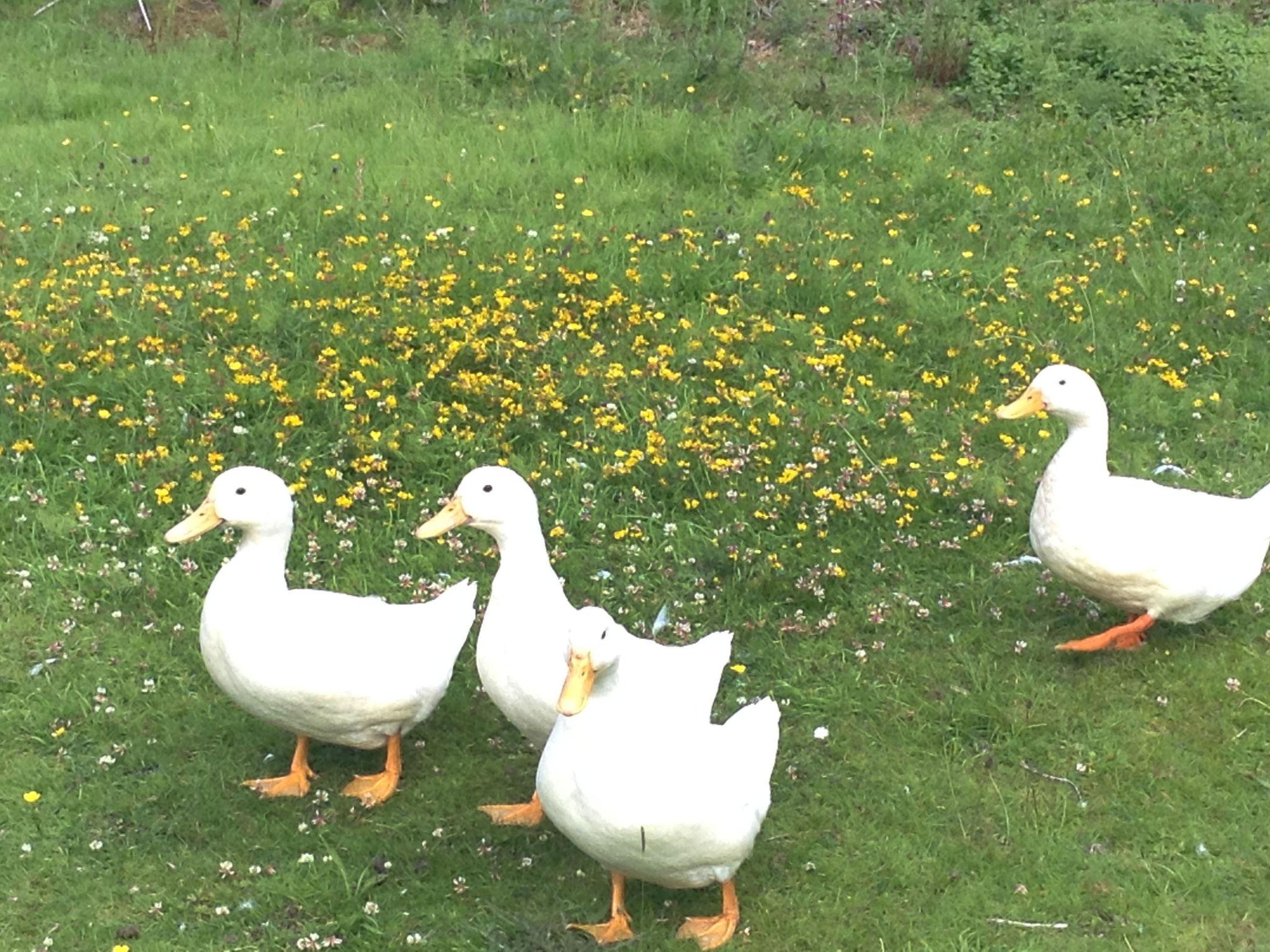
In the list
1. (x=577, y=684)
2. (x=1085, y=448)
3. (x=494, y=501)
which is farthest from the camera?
(x=1085, y=448)

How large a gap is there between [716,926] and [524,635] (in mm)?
939

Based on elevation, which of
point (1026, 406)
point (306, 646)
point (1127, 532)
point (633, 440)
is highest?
point (1026, 406)

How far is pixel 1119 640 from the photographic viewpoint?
4.90 metres

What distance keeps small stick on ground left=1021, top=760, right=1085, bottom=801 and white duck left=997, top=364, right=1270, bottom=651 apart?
1.99ft

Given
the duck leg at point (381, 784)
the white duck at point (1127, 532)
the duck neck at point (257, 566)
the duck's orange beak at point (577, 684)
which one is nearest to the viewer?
the duck's orange beak at point (577, 684)

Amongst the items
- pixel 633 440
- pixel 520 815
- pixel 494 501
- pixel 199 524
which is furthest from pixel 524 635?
pixel 633 440

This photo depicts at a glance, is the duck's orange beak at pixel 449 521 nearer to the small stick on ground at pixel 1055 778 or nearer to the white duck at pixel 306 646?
the white duck at pixel 306 646

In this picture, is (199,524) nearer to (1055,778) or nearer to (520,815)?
(520,815)

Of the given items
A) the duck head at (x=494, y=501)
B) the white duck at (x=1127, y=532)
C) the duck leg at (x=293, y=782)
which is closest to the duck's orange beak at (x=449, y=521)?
the duck head at (x=494, y=501)

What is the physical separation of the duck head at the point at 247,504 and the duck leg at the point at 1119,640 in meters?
2.64

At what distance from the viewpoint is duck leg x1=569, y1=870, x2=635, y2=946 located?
371 cm

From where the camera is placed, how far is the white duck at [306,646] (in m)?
4.04

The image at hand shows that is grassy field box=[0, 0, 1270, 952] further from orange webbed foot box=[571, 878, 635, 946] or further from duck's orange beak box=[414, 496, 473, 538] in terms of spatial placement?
duck's orange beak box=[414, 496, 473, 538]

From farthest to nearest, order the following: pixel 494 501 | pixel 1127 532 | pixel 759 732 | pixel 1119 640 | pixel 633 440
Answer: pixel 633 440
pixel 1119 640
pixel 1127 532
pixel 494 501
pixel 759 732
